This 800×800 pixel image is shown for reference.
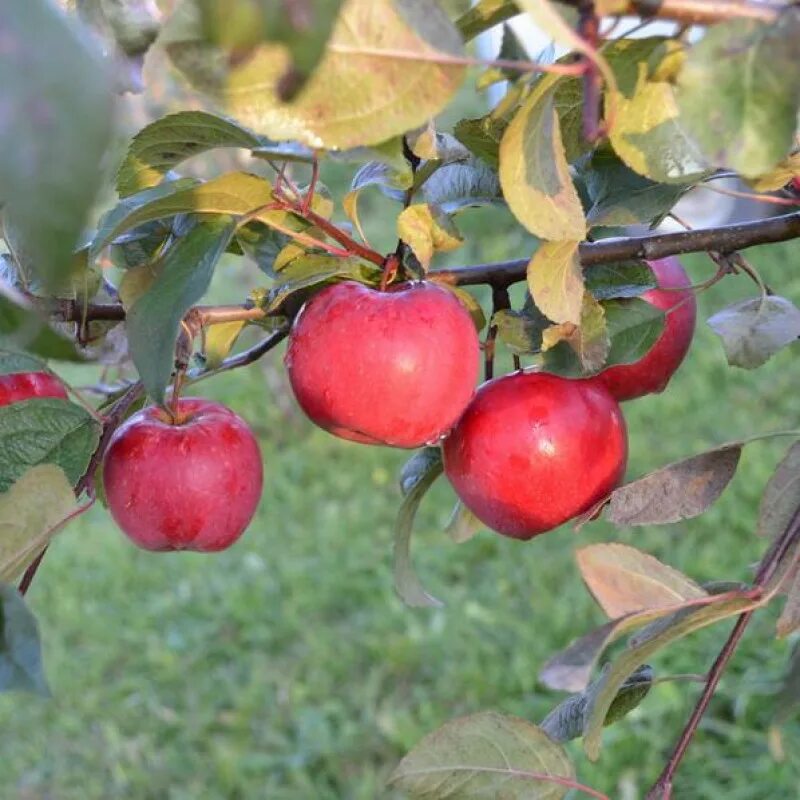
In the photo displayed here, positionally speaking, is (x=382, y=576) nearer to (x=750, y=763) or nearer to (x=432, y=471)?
(x=750, y=763)

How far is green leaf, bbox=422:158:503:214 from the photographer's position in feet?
2.50

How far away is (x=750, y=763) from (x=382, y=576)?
37.5 inches

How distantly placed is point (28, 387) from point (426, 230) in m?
0.29

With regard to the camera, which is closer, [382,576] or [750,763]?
[750,763]

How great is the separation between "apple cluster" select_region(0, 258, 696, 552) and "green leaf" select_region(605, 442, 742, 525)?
0.30ft

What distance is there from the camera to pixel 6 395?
2.47 feet

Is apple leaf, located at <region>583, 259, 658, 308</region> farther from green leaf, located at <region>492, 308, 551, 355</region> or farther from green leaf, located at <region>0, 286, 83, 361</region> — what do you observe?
green leaf, located at <region>0, 286, 83, 361</region>

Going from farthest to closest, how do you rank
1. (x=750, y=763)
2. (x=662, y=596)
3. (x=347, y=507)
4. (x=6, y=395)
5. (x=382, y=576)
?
(x=347, y=507)
(x=382, y=576)
(x=750, y=763)
(x=6, y=395)
(x=662, y=596)

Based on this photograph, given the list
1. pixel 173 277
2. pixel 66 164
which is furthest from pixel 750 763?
pixel 66 164

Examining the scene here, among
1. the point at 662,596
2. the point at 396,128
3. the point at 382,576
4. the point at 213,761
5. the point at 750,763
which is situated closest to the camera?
the point at 396,128

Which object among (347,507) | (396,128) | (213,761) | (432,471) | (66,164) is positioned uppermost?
(66,164)

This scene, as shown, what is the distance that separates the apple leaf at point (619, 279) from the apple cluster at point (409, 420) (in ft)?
0.12

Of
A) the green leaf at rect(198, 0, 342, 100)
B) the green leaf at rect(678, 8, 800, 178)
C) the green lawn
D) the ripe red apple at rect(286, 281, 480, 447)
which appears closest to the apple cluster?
the ripe red apple at rect(286, 281, 480, 447)

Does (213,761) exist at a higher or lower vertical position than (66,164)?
lower
